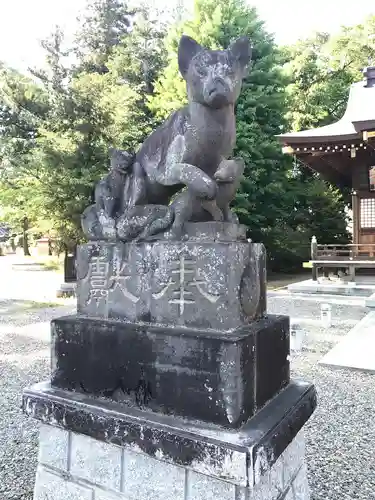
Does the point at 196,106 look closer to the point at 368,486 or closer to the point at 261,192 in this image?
the point at 368,486

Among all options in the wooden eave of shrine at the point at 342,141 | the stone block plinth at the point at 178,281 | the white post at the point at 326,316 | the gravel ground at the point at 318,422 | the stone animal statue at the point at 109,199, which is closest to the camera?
the stone block plinth at the point at 178,281

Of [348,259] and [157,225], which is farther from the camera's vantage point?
[348,259]

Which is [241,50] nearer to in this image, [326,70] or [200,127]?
[200,127]

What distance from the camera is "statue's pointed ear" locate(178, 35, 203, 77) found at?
71.8 inches

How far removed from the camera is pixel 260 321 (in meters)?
1.92

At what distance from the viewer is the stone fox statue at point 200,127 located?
69.3 inches

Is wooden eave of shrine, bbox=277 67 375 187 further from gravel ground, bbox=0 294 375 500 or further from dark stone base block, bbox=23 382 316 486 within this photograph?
dark stone base block, bbox=23 382 316 486

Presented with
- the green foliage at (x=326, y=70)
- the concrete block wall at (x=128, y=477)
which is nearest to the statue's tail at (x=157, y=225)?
the concrete block wall at (x=128, y=477)

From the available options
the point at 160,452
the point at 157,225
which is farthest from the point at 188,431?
the point at 157,225

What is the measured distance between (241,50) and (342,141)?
A: 10.1m

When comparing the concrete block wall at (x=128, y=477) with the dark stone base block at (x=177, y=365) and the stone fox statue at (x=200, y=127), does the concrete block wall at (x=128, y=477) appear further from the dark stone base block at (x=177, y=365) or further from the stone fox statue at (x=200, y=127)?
the stone fox statue at (x=200, y=127)

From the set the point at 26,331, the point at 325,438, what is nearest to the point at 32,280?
the point at 26,331

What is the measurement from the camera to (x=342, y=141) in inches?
430

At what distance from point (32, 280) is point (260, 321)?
14.7 meters
